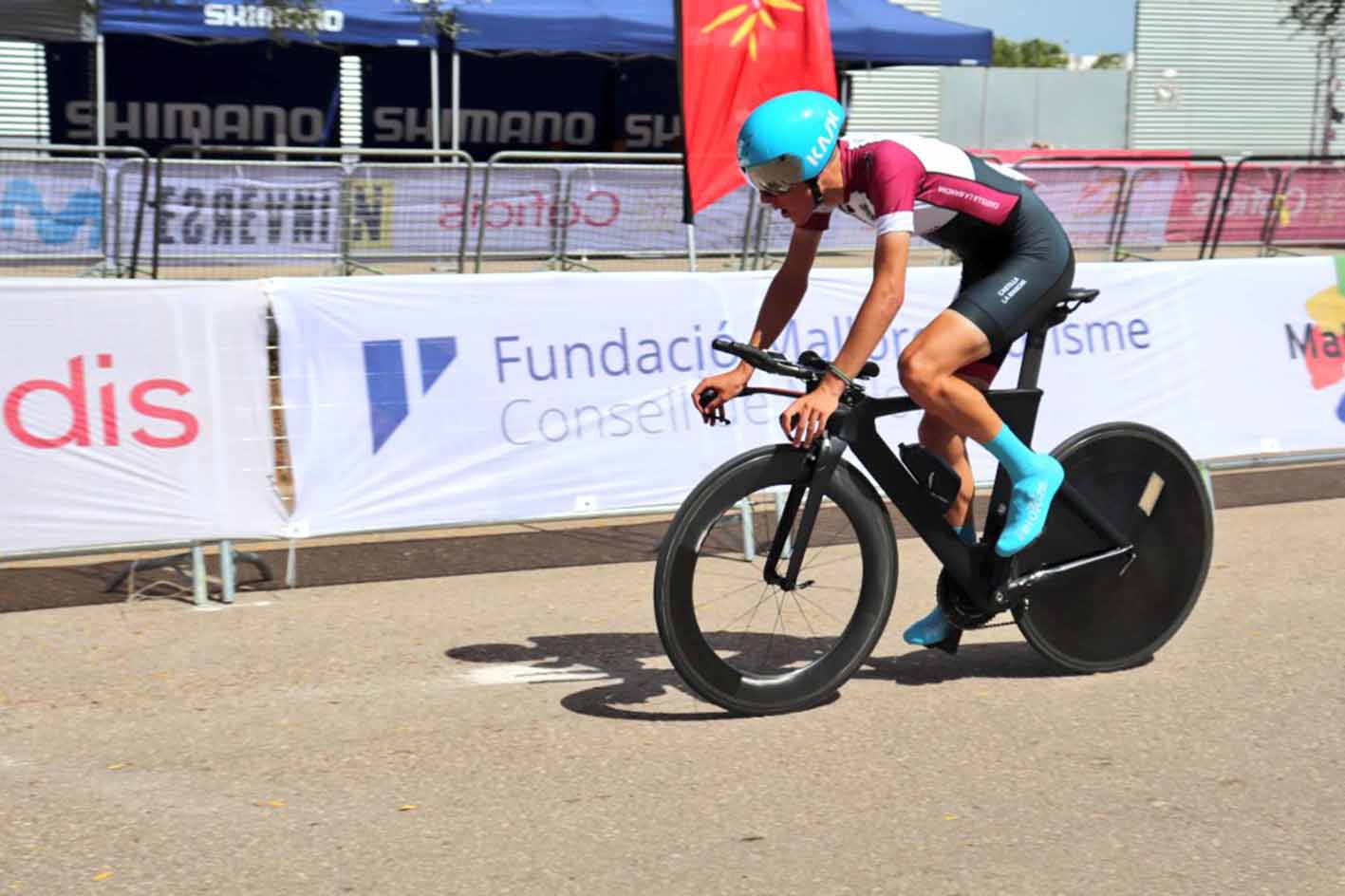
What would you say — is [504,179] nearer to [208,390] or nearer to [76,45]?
[208,390]

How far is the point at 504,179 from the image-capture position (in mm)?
15320

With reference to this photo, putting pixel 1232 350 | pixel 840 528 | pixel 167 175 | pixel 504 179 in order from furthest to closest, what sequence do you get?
pixel 504 179, pixel 167 175, pixel 1232 350, pixel 840 528

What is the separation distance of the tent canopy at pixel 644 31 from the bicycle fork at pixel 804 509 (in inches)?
631

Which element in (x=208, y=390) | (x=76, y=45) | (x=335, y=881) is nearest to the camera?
(x=335, y=881)

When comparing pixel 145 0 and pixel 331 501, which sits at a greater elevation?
pixel 145 0

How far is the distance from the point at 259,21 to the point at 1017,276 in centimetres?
1660

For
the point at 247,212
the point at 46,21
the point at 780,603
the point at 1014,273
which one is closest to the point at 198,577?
the point at 780,603

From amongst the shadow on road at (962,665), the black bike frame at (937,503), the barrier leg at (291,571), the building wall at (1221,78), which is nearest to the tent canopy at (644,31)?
the barrier leg at (291,571)

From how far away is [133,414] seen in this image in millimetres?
6961

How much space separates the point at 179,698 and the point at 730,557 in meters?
1.78

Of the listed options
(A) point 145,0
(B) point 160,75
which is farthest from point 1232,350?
(B) point 160,75

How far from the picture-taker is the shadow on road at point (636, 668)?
538 centimetres

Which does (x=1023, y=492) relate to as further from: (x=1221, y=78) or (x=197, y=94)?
(x=1221, y=78)

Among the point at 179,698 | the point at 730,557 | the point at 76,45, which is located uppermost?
the point at 76,45
